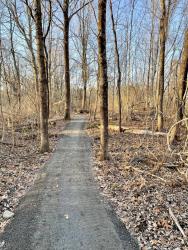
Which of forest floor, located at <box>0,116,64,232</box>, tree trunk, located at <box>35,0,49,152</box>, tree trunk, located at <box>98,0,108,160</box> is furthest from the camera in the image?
tree trunk, located at <box>35,0,49,152</box>

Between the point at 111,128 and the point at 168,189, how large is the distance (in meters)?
10.8

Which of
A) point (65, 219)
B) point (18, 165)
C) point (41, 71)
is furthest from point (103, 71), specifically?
point (65, 219)

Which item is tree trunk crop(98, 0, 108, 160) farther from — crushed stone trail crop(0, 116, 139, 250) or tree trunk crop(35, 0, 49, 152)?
tree trunk crop(35, 0, 49, 152)

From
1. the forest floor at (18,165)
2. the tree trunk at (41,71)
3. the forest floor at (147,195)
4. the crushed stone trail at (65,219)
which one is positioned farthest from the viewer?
the tree trunk at (41,71)

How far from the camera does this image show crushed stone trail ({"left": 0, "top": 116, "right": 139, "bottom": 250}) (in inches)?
170

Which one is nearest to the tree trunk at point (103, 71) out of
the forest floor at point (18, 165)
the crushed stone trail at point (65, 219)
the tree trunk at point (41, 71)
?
the crushed stone trail at point (65, 219)

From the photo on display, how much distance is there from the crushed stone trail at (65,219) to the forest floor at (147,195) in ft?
0.96

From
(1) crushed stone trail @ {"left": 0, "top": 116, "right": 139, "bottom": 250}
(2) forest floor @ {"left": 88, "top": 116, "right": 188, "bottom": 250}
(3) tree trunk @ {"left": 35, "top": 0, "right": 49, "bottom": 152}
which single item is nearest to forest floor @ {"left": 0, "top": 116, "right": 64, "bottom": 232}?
(1) crushed stone trail @ {"left": 0, "top": 116, "right": 139, "bottom": 250}

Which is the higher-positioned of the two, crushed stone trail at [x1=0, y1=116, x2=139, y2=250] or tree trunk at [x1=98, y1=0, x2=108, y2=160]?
tree trunk at [x1=98, y1=0, x2=108, y2=160]

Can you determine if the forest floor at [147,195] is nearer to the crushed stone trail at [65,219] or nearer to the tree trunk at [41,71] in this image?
the crushed stone trail at [65,219]

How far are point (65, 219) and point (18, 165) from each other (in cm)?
425

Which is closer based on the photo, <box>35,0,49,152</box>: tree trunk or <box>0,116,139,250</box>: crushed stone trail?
<box>0,116,139,250</box>: crushed stone trail

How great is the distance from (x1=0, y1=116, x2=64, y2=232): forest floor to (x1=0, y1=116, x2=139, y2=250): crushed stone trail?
27 cm

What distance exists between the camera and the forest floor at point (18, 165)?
6.15 meters
